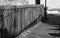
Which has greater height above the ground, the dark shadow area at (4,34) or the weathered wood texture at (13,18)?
the weathered wood texture at (13,18)

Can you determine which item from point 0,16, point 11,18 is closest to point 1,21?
point 0,16

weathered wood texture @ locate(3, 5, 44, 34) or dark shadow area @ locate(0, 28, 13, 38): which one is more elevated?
weathered wood texture @ locate(3, 5, 44, 34)

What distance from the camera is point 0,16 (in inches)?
148

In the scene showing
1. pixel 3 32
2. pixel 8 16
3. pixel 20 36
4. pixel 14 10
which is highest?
pixel 14 10

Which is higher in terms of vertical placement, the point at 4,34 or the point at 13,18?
the point at 13,18

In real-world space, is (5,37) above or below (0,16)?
below

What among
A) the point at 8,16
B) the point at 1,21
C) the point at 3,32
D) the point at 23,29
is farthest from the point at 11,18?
the point at 23,29

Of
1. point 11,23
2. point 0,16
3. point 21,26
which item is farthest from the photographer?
point 21,26

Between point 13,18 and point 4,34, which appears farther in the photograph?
point 13,18

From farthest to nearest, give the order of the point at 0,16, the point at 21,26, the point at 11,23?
the point at 21,26
the point at 11,23
the point at 0,16

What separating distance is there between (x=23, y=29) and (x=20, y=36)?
2.03ft

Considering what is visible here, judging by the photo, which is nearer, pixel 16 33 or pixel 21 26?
pixel 16 33

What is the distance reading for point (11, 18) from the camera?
400cm

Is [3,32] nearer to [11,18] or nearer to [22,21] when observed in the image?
[11,18]
